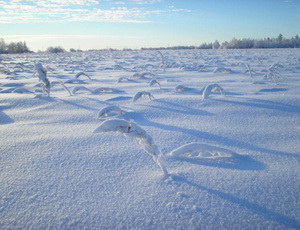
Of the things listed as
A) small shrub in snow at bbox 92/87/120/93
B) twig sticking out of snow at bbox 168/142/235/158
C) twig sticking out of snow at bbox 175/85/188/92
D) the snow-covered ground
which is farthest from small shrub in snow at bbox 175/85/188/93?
twig sticking out of snow at bbox 168/142/235/158

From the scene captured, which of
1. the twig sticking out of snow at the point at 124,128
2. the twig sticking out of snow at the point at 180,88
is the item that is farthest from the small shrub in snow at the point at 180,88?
the twig sticking out of snow at the point at 124,128

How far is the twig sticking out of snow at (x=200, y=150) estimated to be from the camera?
98 cm

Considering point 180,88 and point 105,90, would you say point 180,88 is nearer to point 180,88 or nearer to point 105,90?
point 180,88

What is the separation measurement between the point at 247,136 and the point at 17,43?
3610 cm

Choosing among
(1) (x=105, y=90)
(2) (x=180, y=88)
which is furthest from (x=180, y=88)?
(1) (x=105, y=90)

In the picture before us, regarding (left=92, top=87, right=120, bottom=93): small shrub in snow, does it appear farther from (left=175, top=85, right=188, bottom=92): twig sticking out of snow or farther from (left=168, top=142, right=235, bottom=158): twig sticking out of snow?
(left=168, top=142, right=235, bottom=158): twig sticking out of snow

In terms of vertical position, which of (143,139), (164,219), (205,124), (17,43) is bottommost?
(164,219)

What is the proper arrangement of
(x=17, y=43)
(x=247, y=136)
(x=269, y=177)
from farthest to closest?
1. (x=17, y=43)
2. (x=247, y=136)
3. (x=269, y=177)

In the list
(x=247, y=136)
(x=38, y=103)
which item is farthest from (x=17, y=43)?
(x=247, y=136)

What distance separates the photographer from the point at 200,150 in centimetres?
103

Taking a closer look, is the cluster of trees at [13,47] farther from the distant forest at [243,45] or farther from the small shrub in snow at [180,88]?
the small shrub in snow at [180,88]

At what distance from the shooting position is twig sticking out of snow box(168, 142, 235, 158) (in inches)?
38.4

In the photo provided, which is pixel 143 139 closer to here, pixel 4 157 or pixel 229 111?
pixel 4 157

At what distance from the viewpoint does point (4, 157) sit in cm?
106
